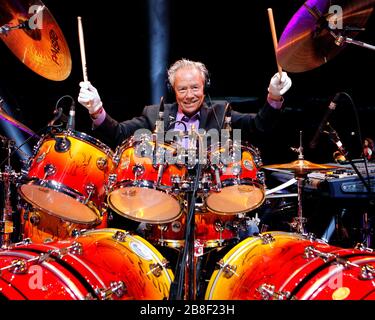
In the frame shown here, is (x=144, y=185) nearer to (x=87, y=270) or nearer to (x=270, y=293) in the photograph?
(x=87, y=270)

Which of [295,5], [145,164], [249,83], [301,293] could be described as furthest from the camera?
[249,83]

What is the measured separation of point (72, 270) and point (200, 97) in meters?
Result: 1.42

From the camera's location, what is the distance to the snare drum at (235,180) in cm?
168

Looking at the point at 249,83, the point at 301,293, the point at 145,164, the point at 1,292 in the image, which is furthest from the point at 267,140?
the point at 1,292

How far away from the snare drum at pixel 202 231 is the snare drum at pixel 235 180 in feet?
0.35

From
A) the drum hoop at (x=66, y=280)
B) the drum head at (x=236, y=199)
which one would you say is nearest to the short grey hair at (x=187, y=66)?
the drum head at (x=236, y=199)

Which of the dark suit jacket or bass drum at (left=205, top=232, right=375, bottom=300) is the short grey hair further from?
bass drum at (left=205, top=232, right=375, bottom=300)

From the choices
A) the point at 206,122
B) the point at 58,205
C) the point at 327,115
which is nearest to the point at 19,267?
the point at 58,205

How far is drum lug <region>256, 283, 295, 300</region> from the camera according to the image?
4.21 feet

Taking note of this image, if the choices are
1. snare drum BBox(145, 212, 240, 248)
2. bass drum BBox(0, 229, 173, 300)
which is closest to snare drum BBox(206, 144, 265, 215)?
snare drum BBox(145, 212, 240, 248)

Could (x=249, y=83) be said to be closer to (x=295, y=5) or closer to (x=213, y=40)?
(x=213, y=40)

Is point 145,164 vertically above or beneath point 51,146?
beneath

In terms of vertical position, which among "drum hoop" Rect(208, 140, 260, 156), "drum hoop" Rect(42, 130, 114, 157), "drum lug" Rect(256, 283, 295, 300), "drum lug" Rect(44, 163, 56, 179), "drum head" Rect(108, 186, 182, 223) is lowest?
"drum lug" Rect(256, 283, 295, 300)
